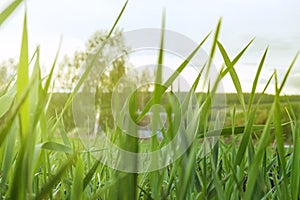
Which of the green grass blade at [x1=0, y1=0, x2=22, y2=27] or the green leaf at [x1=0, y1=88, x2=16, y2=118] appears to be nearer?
the green grass blade at [x1=0, y1=0, x2=22, y2=27]

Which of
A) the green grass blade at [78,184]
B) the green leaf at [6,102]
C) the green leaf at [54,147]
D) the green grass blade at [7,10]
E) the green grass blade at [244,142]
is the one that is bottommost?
the green grass blade at [78,184]

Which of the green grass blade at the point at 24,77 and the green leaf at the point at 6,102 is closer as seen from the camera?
the green grass blade at the point at 24,77

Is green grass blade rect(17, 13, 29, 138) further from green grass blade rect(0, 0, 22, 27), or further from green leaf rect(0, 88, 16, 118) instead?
green leaf rect(0, 88, 16, 118)

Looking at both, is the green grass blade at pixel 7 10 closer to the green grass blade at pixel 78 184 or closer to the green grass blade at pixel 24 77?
the green grass blade at pixel 24 77

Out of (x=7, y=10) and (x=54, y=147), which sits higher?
(x=7, y=10)

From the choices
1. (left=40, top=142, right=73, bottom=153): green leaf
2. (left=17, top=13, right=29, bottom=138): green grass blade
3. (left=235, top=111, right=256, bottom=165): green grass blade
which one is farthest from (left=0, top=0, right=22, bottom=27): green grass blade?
(left=235, top=111, right=256, bottom=165): green grass blade

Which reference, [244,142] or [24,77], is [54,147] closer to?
[24,77]

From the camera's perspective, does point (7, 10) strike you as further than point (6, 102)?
No

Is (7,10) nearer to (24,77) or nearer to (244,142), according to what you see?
(24,77)

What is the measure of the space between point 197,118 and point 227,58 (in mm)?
126

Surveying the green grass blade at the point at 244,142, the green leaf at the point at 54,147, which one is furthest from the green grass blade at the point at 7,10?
the green grass blade at the point at 244,142

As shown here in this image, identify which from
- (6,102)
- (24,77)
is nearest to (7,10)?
(24,77)

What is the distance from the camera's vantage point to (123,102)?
0.41 metres

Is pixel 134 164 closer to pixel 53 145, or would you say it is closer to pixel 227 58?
pixel 53 145
